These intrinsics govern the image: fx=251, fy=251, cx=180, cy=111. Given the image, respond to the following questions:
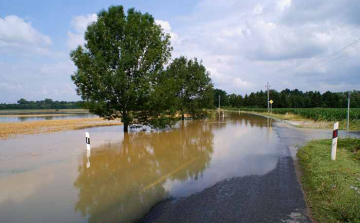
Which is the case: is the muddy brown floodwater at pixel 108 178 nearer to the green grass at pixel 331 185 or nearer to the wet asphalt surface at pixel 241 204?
the wet asphalt surface at pixel 241 204

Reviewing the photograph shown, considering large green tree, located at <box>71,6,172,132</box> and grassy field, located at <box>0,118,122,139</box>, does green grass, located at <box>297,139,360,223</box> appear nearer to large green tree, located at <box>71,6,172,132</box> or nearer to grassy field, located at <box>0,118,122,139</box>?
large green tree, located at <box>71,6,172,132</box>

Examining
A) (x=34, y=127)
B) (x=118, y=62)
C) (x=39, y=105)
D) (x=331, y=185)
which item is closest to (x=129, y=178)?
(x=331, y=185)

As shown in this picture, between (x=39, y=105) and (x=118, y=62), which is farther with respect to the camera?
(x=39, y=105)

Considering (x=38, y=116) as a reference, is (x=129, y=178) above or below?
above

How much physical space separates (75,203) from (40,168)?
4.17 metres

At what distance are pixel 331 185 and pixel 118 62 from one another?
13.6 m

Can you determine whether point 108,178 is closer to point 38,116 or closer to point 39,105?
point 38,116

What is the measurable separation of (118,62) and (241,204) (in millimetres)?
13205

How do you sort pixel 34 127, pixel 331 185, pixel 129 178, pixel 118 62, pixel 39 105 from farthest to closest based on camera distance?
pixel 39 105, pixel 34 127, pixel 118 62, pixel 129 178, pixel 331 185

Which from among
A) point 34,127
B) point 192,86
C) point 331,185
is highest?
point 192,86

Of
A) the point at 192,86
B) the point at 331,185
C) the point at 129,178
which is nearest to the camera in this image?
the point at 331,185

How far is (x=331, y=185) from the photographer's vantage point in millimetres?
5633

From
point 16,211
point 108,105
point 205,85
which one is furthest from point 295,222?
point 205,85

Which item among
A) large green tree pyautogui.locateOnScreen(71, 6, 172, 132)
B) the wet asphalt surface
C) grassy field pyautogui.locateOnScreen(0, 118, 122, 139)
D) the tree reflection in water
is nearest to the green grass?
the wet asphalt surface
